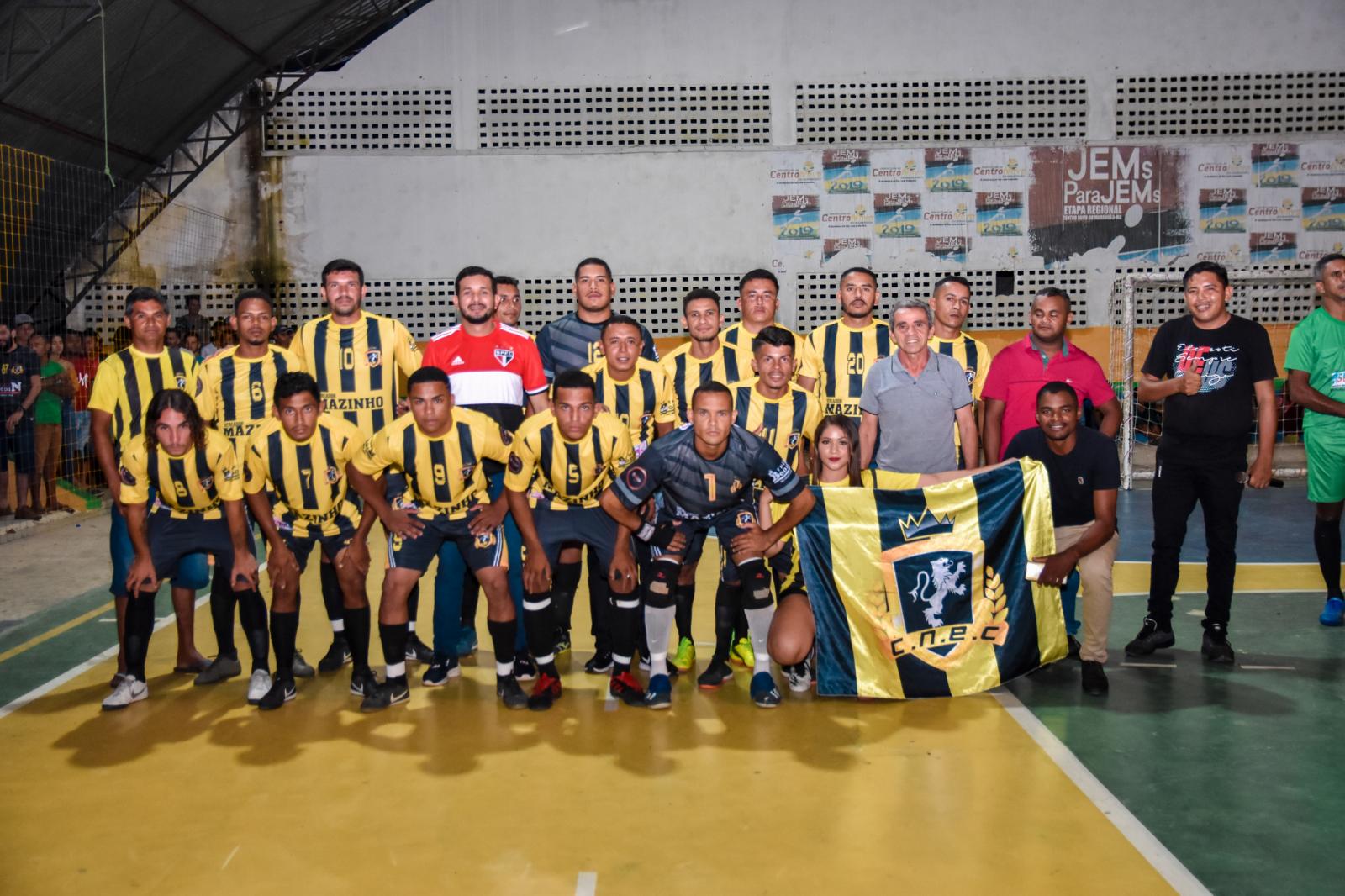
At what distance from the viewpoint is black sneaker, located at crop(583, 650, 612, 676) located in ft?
A: 18.9

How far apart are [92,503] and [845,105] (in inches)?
425

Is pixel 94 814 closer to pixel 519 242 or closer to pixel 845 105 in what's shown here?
pixel 519 242

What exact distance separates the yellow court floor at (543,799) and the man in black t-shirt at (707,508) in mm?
338

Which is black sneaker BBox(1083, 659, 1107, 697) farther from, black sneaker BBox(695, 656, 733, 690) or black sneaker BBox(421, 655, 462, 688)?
black sneaker BBox(421, 655, 462, 688)

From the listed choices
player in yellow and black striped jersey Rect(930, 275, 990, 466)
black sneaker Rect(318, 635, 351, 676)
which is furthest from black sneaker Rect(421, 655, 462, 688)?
player in yellow and black striped jersey Rect(930, 275, 990, 466)

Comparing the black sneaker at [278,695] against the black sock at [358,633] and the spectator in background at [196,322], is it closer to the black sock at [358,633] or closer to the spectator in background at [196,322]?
the black sock at [358,633]

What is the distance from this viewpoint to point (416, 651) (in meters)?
6.07

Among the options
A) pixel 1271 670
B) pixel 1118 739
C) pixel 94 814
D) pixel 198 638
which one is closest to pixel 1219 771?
pixel 1118 739

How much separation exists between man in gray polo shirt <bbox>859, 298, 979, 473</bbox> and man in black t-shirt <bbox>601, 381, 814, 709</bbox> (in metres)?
0.83

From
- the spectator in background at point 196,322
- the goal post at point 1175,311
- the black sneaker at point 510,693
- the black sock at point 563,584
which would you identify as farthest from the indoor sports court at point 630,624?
the goal post at point 1175,311

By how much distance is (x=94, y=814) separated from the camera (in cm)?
401

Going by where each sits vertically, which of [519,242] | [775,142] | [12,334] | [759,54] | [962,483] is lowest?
[962,483]

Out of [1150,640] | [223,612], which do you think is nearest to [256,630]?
[223,612]

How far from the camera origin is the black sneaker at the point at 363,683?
529 cm
